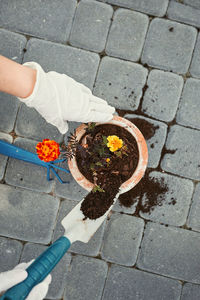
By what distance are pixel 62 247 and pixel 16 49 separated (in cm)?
135

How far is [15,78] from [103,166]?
0.73 metres

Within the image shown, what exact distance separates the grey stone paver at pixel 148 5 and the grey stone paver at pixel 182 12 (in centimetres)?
4

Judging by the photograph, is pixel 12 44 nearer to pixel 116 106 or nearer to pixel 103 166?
pixel 116 106

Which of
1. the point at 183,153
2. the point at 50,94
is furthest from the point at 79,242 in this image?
the point at 50,94

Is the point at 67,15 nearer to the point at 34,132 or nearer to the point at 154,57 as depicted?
the point at 154,57

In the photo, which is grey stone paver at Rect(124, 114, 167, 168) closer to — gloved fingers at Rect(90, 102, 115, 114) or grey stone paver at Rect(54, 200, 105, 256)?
gloved fingers at Rect(90, 102, 115, 114)

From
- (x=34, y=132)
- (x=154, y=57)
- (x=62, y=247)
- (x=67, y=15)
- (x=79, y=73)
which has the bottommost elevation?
(x=62, y=247)

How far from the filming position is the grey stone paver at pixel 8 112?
1895mm

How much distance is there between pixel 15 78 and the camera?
1.12m

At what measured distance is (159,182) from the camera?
190cm

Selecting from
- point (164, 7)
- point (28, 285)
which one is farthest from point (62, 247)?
point (164, 7)

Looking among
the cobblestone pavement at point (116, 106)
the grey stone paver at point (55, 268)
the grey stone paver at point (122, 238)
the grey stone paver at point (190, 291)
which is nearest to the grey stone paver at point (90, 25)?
the cobblestone pavement at point (116, 106)

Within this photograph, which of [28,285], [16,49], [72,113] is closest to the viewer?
[28,285]

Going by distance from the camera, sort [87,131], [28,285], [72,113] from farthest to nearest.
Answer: [87,131]
[72,113]
[28,285]
